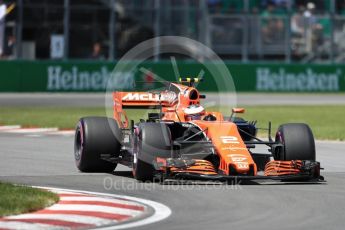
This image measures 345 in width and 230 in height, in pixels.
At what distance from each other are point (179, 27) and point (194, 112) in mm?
28713

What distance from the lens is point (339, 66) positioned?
43250 mm

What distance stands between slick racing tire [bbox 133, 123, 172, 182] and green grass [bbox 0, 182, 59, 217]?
1906mm

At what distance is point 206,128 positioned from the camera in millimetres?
14016

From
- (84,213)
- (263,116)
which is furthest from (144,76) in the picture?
(84,213)

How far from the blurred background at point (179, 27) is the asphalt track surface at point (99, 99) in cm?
293

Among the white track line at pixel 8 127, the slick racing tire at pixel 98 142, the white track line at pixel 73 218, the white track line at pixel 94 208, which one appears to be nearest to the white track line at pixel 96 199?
the white track line at pixel 94 208

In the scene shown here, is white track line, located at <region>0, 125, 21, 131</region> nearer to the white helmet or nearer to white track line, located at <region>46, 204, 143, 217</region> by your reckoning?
the white helmet

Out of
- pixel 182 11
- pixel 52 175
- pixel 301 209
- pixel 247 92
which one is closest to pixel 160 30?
pixel 182 11

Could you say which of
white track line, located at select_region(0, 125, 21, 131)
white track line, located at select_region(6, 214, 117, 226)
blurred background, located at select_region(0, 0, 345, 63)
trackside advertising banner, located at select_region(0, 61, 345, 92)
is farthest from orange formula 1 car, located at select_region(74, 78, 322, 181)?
blurred background, located at select_region(0, 0, 345, 63)

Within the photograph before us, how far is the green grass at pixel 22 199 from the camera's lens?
10414 millimetres

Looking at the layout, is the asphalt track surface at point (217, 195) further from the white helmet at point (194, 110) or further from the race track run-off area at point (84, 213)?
the white helmet at point (194, 110)

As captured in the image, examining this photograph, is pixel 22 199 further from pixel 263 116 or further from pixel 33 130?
pixel 263 116

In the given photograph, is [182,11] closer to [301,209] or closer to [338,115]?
[338,115]

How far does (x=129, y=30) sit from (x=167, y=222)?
3356cm
